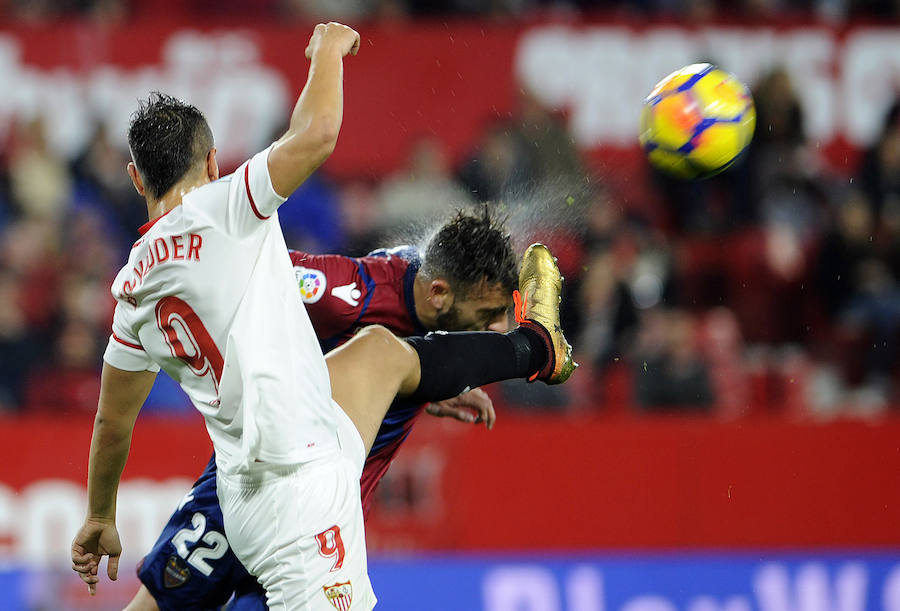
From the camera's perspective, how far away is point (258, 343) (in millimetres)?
3529

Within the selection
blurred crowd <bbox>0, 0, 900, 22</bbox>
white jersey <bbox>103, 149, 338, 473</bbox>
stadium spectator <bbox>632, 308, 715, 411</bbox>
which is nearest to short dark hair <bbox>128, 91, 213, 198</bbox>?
white jersey <bbox>103, 149, 338, 473</bbox>

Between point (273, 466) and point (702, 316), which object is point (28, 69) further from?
point (273, 466)

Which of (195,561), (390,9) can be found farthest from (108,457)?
(390,9)

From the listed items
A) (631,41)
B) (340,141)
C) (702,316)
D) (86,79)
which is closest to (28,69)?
(86,79)

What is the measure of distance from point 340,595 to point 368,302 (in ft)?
3.68

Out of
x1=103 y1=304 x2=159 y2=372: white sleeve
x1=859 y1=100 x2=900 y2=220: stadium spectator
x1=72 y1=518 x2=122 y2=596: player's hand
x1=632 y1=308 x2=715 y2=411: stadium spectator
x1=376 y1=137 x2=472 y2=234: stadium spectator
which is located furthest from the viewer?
x1=859 y1=100 x2=900 y2=220: stadium spectator

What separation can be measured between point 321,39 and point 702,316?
5572mm

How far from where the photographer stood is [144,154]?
3.63 metres

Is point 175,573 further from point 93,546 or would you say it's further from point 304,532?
point 304,532

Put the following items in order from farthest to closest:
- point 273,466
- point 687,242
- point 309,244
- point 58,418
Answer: point 687,242, point 309,244, point 58,418, point 273,466

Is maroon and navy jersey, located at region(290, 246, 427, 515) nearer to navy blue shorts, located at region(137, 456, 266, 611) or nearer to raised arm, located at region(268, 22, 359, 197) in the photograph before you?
navy blue shorts, located at region(137, 456, 266, 611)

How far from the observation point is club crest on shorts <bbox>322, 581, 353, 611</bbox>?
3.62 metres

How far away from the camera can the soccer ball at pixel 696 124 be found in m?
4.68

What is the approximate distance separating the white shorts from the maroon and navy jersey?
2.26 ft
